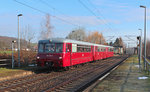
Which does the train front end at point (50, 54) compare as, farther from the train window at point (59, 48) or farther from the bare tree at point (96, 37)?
the bare tree at point (96, 37)

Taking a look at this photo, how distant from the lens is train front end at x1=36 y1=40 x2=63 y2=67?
14.5m

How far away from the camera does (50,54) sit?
14836mm

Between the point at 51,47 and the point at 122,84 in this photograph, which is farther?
the point at 51,47

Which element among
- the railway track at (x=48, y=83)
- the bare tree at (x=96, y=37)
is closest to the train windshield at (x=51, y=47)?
the railway track at (x=48, y=83)

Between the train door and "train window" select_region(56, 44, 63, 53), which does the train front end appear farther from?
the train door

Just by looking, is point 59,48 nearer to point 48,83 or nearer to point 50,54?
point 50,54

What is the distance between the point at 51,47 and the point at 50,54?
2.25 ft

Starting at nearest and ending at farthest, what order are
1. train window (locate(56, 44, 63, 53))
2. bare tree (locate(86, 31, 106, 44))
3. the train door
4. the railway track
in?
the railway track → train window (locate(56, 44, 63, 53)) → the train door → bare tree (locate(86, 31, 106, 44))

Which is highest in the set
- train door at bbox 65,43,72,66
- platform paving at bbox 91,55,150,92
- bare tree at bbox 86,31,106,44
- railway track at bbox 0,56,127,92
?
bare tree at bbox 86,31,106,44

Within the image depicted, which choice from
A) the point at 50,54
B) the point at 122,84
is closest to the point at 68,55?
the point at 50,54

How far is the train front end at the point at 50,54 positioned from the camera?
14523 mm

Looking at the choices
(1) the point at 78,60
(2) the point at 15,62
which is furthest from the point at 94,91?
(2) the point at 15,62

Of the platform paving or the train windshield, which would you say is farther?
the train windshield

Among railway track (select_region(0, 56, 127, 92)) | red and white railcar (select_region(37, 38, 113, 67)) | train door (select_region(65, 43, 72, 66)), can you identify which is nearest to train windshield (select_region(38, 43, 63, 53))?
red and white railcar (select_region(37, 38, 113, 67))
